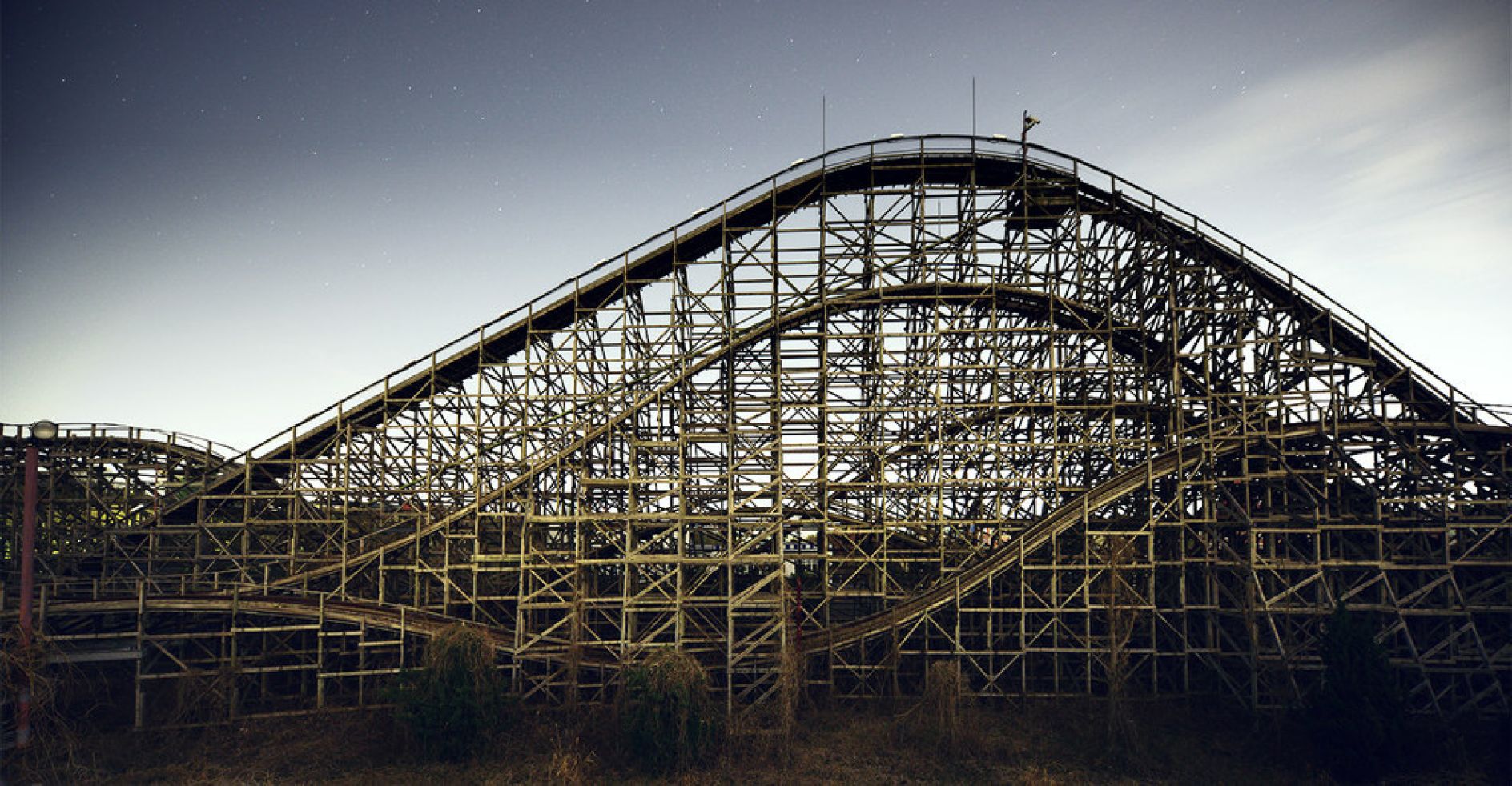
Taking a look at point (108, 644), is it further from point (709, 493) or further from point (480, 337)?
point (709, 493)

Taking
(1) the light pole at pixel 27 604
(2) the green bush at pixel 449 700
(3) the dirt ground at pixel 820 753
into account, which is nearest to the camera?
(1) the light pole at pixel 27 604

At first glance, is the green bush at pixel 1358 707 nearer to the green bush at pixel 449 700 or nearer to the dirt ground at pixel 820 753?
the dirt ground at pixel 820 753

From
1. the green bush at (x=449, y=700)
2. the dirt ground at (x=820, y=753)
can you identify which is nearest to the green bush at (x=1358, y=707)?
the dirt ground at (x=820, y=753)

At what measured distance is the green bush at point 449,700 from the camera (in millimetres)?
18406

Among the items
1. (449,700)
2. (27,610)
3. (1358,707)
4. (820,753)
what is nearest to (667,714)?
(820,753)

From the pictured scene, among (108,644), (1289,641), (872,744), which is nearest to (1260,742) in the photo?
(1289,641)

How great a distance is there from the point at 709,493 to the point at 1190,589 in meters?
13.7

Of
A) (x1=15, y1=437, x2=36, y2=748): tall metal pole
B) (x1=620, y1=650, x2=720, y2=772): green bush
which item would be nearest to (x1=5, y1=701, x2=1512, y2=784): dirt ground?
(x1=620, y1=650, x2=720, y2=772): green bush

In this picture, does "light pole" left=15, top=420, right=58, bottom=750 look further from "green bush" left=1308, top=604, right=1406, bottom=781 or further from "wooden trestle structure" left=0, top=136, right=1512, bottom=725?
"green bush" left=1308, top=604, right=1406, bottom=781

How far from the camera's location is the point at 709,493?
2228cm

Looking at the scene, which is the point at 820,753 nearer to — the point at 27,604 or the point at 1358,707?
the point at 1358,707

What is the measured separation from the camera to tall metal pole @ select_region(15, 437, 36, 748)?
17234 millimetres

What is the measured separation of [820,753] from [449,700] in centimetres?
833

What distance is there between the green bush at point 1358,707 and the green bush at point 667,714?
13.7m
